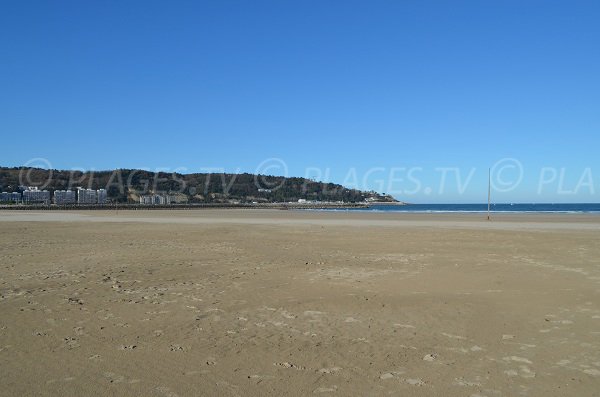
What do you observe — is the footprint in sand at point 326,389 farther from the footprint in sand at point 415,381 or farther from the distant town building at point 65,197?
the distant town building at point 65,197

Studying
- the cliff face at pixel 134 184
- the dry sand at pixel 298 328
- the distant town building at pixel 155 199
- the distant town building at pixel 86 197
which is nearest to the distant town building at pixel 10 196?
the distant town building at pixel 86 197

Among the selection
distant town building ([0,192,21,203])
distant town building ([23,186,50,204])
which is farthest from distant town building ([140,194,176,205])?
distant town building ([0,192,21,203])

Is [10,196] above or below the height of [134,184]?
below

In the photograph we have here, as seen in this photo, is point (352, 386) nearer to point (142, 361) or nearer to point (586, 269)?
point (142, 361)

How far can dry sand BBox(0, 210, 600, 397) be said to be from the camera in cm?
446

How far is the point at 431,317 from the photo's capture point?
22.7 ft

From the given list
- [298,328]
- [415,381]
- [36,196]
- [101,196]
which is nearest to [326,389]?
[415,381]

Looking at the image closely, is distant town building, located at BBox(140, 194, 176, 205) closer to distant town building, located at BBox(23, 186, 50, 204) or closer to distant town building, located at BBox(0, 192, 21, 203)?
distant town building, located at BBox(23, 186, 50, 204)

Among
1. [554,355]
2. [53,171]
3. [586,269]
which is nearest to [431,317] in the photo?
[554,355]

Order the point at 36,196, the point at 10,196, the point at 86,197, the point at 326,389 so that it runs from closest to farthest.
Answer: the point at 326,389
the point at 10,196
the point at 86,197
the point at 36,196

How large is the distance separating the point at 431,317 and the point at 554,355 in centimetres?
191

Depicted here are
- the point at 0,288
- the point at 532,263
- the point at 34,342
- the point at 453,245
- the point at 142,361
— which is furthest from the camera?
the point at 453,245

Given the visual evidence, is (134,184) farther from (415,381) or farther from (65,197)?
(415,381)

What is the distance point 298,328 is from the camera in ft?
20.6
